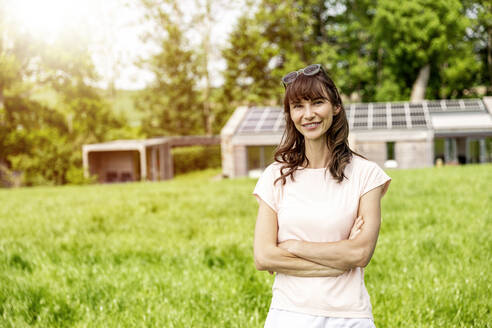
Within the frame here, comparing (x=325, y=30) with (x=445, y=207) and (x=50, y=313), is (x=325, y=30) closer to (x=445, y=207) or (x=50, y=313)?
(x=445, y=207)

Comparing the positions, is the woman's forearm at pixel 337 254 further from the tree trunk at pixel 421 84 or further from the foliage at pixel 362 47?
the tree trunk at pixel 421 84

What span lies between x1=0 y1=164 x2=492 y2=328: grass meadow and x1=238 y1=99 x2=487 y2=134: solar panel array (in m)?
20.0

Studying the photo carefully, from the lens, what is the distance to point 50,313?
470cm

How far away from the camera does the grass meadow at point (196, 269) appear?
449cm

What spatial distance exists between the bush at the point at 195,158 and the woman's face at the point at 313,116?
40241mm

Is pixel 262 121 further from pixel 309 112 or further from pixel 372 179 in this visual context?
pixel 372 179

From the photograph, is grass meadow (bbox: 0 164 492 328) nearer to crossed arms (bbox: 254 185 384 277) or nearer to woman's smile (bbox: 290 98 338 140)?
crossed arms (bbox: 254 185 384 277)

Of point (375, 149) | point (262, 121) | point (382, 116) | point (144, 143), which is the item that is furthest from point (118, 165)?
point (382, 116)

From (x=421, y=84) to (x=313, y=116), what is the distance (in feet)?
140

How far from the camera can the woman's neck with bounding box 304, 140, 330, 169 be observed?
2711mm

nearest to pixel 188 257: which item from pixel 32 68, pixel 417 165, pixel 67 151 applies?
pixel 417 165

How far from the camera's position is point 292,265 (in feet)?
8.14

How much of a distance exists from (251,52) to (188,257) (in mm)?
40003

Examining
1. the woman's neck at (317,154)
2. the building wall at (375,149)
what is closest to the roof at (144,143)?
the building wall at (375,149)
